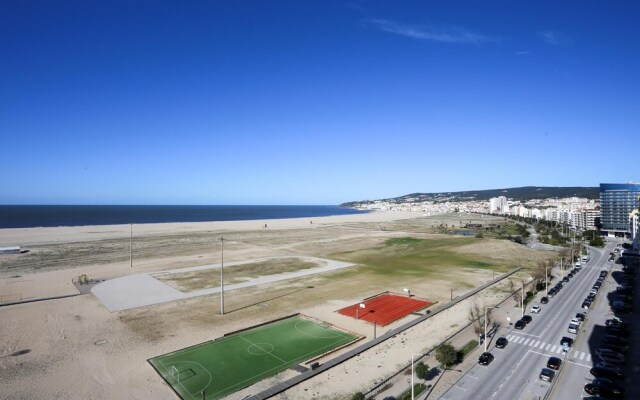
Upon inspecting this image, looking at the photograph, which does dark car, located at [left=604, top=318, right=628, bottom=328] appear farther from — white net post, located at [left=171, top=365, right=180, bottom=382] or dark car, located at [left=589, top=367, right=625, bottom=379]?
white net post, located at [left=171, top=365, right=180, bottom=382]

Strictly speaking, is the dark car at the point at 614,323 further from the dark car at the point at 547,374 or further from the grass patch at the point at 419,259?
the grass patch at the point at 419,259

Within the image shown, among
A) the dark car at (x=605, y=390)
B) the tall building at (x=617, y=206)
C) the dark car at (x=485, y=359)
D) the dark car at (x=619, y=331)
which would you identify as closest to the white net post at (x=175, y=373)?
the dark car at (x=485, y=359)

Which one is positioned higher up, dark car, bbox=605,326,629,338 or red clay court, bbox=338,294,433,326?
dark car, bbox=605,326,629,338

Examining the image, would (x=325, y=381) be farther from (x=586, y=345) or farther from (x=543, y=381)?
(x=586, y=345)

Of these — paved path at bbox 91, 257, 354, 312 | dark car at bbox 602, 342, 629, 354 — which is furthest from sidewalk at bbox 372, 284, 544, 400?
paved path at bbox 91, 257, 354, 312

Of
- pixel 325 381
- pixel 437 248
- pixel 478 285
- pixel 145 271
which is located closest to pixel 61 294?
pixel 145 271

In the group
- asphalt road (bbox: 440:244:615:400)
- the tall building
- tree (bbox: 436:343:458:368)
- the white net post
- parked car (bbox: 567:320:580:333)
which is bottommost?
the white net post
